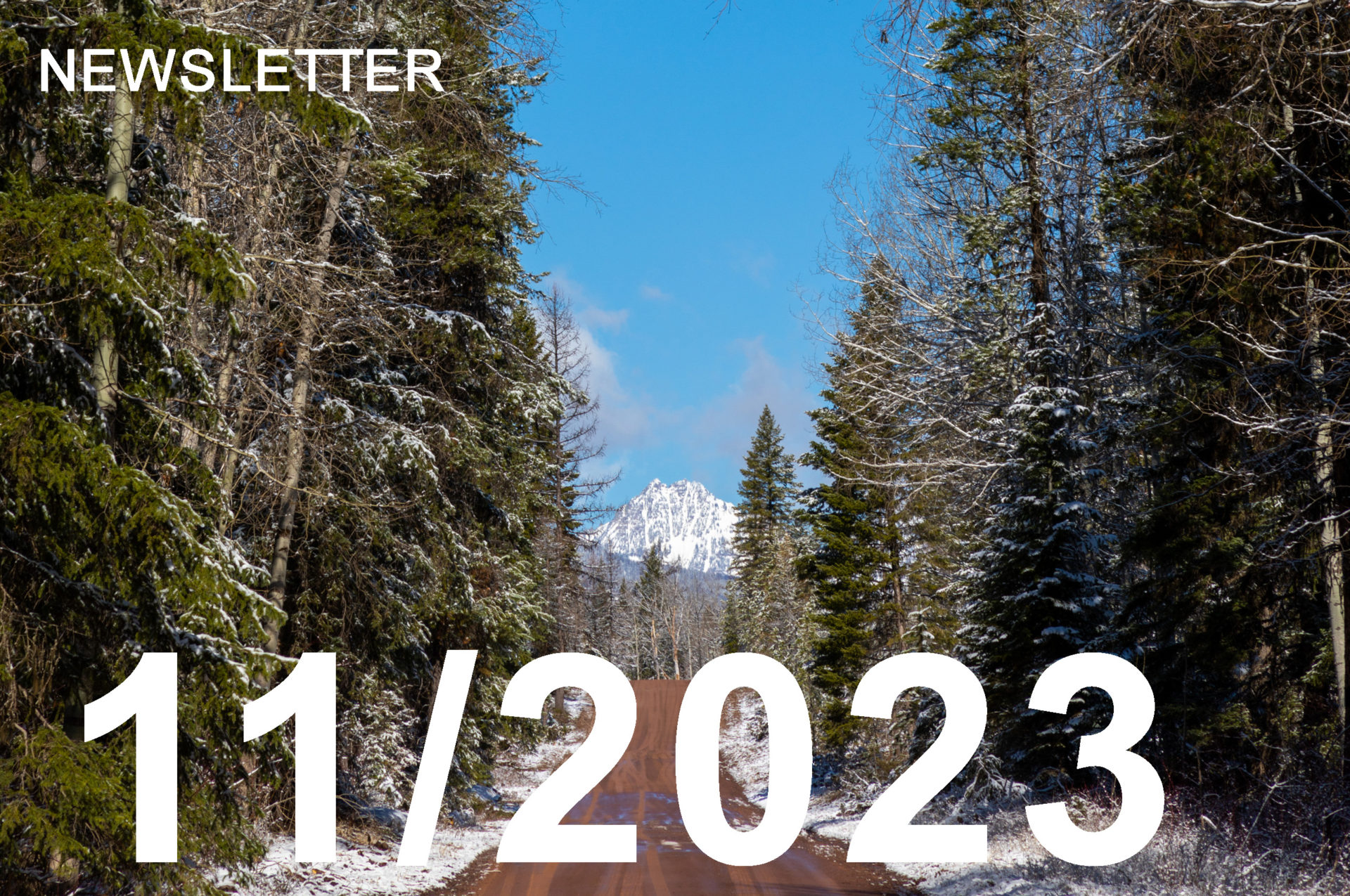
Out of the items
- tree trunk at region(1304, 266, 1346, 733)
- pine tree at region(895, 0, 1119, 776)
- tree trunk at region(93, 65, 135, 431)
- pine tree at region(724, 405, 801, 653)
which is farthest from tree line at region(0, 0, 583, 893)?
pine tree at region(724, 405, 801, 653)

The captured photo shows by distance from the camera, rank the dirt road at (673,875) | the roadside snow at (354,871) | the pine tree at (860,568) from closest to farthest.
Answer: the roadside snow at (354,871), the dirt road at (673,875), the pine tree at (860,568)

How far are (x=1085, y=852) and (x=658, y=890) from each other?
519 centimetres

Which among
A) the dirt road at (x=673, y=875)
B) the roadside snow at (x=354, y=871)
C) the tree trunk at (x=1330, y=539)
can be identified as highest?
the tree trunk at (x=1330, y=539)

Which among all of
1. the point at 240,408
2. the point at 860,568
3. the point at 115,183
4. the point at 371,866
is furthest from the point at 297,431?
the point at 860,568

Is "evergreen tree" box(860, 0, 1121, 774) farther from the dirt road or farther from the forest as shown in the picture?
the dirt road

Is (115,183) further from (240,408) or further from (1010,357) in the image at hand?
(1010,357)

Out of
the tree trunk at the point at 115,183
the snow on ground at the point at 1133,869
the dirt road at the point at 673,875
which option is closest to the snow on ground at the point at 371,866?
the dirt road at the point at 673,875

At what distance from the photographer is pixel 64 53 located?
6711 mm

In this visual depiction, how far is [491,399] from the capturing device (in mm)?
18484

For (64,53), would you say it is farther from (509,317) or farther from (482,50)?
(509,317)

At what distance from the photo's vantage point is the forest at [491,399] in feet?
20.8

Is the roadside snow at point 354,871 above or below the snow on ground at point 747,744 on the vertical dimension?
above

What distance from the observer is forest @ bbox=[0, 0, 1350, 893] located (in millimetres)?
6344

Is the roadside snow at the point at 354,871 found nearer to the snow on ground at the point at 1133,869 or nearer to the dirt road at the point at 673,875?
the dirt road at the point at 673,875
